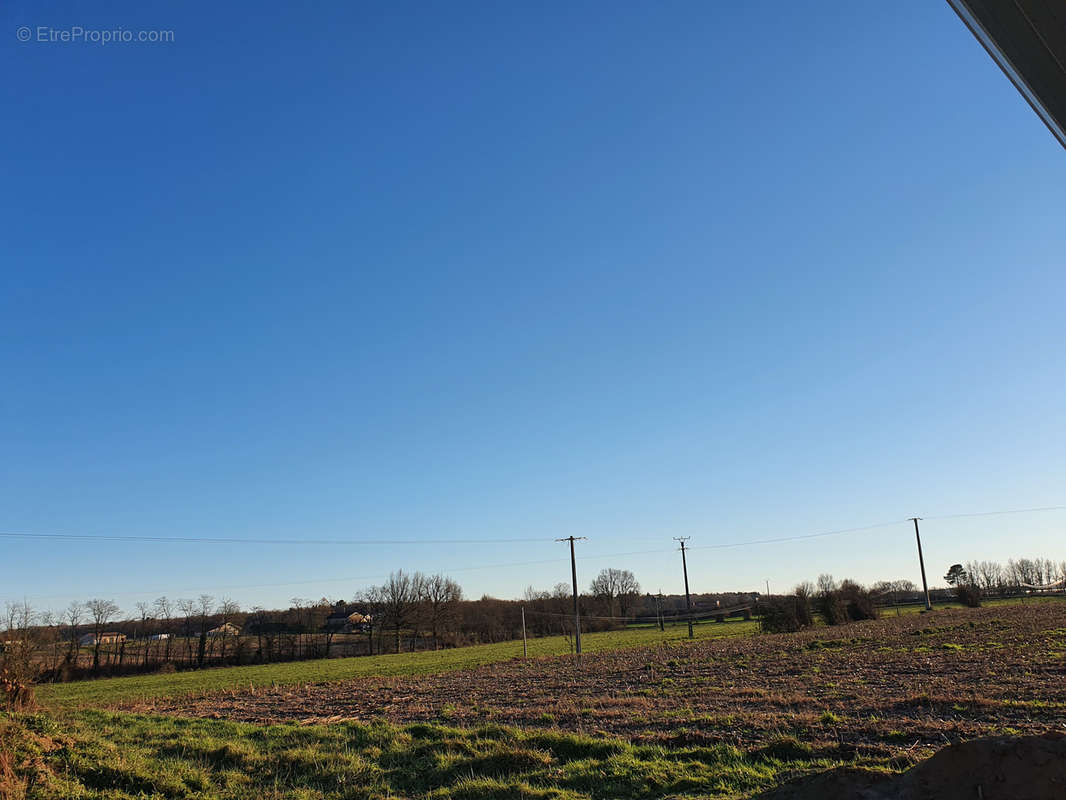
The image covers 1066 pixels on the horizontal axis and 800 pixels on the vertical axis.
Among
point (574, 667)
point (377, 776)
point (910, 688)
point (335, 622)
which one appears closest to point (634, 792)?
point (377, 776)

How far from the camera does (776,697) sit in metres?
16.7

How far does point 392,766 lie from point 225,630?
88.5m

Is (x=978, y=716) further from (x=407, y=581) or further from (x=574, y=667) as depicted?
(x=407, y=581)

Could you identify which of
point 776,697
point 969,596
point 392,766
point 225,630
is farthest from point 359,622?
point 392,766

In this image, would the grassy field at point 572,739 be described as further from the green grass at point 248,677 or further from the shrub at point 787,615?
the shrub at point 787,615

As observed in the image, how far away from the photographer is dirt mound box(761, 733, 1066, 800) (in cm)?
479

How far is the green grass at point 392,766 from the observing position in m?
9.09

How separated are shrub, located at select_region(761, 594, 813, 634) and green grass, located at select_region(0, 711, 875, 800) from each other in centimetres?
5749

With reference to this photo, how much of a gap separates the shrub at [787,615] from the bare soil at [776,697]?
89.9ft

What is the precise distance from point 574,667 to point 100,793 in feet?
92.2

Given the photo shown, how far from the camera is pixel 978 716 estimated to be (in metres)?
12.2

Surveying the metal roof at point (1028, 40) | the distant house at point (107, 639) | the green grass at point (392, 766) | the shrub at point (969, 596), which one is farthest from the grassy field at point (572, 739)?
the distant house at point (107, 639)

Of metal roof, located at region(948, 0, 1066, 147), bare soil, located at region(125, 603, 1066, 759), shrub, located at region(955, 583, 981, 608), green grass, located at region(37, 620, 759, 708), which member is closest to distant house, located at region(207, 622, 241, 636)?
green grass, located at region(37, 620, 759, 708)

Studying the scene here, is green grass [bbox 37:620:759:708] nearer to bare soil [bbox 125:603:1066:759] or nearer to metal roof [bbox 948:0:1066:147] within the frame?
bare soil [bbox 125:603:1066:759]
